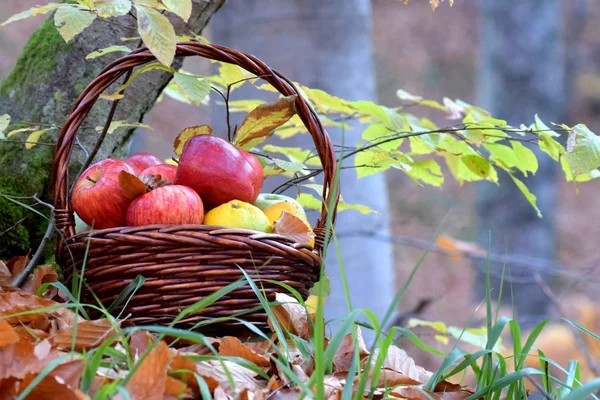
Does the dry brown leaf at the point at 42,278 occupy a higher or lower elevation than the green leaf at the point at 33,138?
lower

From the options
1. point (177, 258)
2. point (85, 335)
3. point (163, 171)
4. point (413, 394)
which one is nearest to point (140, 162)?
point (163, 171)

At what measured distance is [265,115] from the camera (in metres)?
1.22

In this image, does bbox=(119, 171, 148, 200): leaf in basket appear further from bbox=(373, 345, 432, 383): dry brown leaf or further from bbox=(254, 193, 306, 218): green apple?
bbox=(373, 345, 432, 383): dry brown leaf

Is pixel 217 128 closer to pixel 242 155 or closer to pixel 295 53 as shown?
pixel 295 53

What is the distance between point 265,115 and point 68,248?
40cm

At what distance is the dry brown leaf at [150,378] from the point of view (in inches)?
30.8

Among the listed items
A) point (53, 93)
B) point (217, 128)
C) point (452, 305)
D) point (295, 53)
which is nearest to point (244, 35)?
point (295, 53)

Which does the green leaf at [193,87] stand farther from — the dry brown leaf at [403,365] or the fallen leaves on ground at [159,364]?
the dry brown leaf at [403,365]

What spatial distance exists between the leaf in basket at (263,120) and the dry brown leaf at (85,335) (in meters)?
0.45

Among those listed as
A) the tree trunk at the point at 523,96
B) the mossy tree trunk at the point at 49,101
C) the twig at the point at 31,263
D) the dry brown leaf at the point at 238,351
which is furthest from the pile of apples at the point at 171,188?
the tree trunk at the point at 523,96

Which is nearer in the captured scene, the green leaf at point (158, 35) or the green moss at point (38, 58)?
the green leaf at point (158, 35)

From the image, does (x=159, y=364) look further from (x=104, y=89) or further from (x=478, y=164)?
(x=478, y=164)

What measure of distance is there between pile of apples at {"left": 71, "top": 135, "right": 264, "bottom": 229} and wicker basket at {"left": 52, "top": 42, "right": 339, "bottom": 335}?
0.04m

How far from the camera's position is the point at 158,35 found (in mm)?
1007
